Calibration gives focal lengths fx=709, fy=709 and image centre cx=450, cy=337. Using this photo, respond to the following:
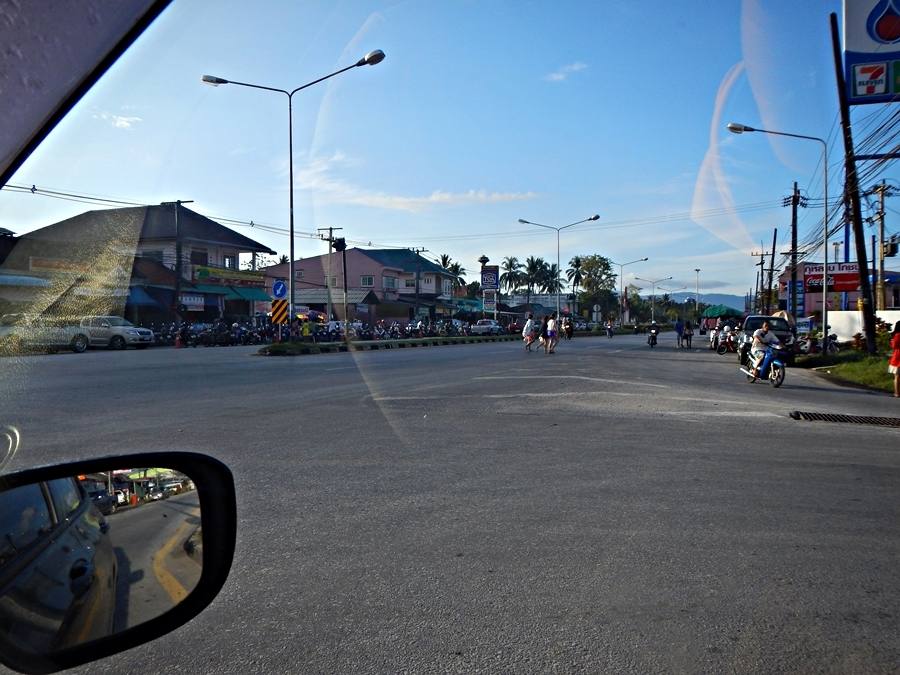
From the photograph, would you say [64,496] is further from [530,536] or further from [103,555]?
[530,536]

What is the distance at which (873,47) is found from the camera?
19.4 meters

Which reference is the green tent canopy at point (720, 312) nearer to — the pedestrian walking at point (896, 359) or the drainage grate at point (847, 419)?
the pedestrian walking at point (896, 359)

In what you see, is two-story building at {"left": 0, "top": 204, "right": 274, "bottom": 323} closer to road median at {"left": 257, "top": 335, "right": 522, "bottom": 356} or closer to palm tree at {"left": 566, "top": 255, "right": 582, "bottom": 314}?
road median at {"left": 257, "top": 335, "right": 522, "bottom": 356}

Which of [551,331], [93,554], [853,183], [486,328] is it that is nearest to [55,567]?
[93,554]

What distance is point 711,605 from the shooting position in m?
3.65

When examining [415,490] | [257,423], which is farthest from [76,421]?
[415,490]

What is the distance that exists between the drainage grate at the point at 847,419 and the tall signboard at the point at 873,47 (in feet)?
42.4

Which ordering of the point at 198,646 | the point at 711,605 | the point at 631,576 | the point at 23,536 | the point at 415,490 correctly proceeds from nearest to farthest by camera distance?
the point at 23,536
the point at 198,646
the point at 711,605
the point at 631,576
the point at 415,490

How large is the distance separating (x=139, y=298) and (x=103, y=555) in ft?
115

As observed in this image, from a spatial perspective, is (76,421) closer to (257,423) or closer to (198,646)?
(257,423)

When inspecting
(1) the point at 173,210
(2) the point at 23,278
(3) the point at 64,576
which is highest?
(1) the point at 173,210

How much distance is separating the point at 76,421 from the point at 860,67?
70.4 ft

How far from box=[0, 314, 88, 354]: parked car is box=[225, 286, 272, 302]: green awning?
15075mm

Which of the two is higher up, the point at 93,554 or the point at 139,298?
the point at 139,298
